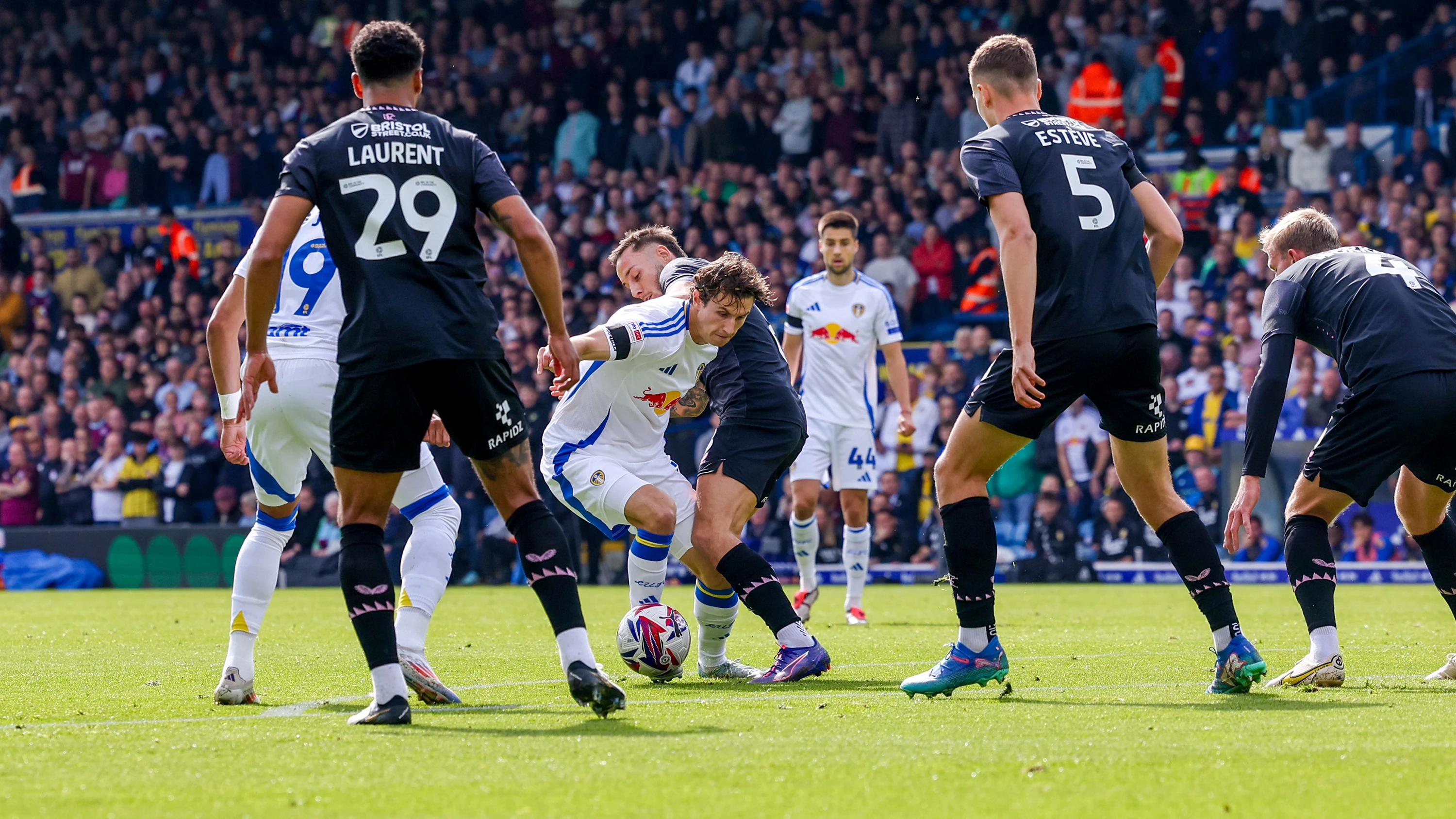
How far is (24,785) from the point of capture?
3.94 metres

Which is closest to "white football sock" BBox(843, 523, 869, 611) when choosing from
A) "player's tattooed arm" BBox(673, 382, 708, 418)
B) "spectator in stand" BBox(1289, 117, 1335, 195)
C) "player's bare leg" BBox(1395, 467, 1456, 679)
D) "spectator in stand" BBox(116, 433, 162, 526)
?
"player's tattooed arm" BBox(673, 382, 708, 418)

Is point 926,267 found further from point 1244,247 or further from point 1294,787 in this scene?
point 1294,787

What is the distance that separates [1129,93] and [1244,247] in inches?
137

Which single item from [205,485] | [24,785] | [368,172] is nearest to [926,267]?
[205,485]

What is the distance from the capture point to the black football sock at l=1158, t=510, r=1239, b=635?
5750 millimetres

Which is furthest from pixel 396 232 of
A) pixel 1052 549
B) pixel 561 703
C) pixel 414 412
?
pixel 1052 549

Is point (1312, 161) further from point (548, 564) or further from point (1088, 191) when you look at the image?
point (548, 564)

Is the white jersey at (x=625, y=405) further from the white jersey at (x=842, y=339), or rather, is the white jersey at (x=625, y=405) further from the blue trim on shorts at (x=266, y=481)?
the white jersey at (x=842, y=339)

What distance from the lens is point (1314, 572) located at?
20.2 feet

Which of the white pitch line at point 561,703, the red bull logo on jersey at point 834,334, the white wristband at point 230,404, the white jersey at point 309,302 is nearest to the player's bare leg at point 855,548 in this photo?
Result: the red bull logo on jersey at point 834,334

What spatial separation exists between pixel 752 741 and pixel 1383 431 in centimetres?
301

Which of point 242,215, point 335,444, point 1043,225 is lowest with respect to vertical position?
point 335,444

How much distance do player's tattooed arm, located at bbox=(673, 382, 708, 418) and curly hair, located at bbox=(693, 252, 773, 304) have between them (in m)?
1.10

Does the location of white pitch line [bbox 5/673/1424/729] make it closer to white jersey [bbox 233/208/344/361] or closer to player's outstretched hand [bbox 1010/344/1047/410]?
player's outstretched hand [bbox 1010/344/1047/410]
